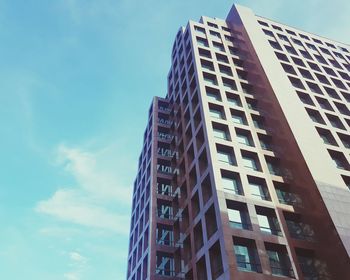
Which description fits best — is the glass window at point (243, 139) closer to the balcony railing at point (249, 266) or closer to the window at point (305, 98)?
the window at point (305, 98)

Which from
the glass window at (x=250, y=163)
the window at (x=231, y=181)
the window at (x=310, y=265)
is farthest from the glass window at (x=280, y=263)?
the glass window at (x=250, y=163)

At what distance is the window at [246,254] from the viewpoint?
25.3 meters

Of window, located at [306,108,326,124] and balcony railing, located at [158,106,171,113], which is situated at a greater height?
balcony railing, located at [158,106,171,113]

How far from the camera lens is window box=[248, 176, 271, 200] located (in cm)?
3081

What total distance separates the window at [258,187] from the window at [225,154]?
2.66 metres

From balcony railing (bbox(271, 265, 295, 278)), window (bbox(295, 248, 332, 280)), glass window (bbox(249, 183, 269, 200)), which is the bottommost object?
balcony railing (bbox(271, 265, 295, 278))

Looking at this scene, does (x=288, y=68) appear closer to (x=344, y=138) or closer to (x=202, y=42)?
(x=202, y=42)

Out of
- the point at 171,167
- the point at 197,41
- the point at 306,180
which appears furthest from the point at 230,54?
the point at 306,180

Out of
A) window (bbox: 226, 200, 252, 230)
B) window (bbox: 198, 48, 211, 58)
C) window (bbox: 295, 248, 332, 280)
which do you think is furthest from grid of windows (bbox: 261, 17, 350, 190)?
window (bbox: 226, 200, 252, 230)

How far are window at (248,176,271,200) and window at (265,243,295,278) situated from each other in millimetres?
4891

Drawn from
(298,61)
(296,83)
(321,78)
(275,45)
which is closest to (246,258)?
(296,83)

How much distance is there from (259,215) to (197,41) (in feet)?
97.3

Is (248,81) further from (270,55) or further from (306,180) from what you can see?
(306,180)

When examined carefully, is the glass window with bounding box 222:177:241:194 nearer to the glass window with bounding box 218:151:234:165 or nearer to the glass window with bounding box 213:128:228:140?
the glass window with bounding box 218:151:234:165
